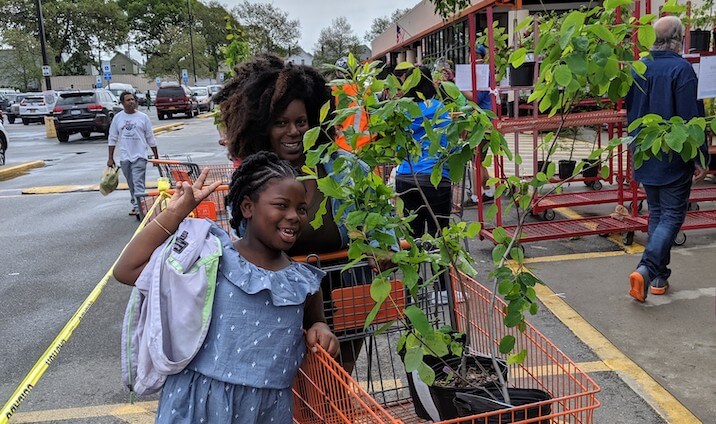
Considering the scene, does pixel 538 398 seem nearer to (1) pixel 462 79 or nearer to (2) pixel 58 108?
(1) pixel 462 79

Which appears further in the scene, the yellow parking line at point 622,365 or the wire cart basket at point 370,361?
the yellow parking line at point 622,365

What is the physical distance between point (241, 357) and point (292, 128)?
3.70 feet

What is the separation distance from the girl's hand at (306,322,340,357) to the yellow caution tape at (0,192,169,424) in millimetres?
1230

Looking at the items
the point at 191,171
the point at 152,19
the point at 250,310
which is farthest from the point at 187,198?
the point at 152,19

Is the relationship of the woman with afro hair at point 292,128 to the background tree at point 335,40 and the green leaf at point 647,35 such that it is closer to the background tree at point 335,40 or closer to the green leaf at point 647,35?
the green leaf at point 647,35

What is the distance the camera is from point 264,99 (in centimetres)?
280

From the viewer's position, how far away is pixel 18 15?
6134 centimetres

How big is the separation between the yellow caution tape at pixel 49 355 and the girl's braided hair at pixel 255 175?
38.7 inches

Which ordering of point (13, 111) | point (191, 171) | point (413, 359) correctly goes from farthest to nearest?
point (13, 111)
point (191, 171)
point (413, 359)

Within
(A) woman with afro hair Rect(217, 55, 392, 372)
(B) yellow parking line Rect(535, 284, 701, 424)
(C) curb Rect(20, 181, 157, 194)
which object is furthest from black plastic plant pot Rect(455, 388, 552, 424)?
(C) curb Rect(20, 181, 157, 194)

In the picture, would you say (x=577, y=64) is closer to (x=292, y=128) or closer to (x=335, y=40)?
(x=292, y=128)

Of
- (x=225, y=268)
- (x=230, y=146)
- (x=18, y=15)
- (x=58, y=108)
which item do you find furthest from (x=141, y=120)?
(x=18, y=15)

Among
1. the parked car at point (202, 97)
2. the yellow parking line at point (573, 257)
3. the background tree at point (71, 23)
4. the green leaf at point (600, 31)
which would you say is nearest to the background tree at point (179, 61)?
the background tree at point (71, 23)

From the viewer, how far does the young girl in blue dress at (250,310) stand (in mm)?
2035
